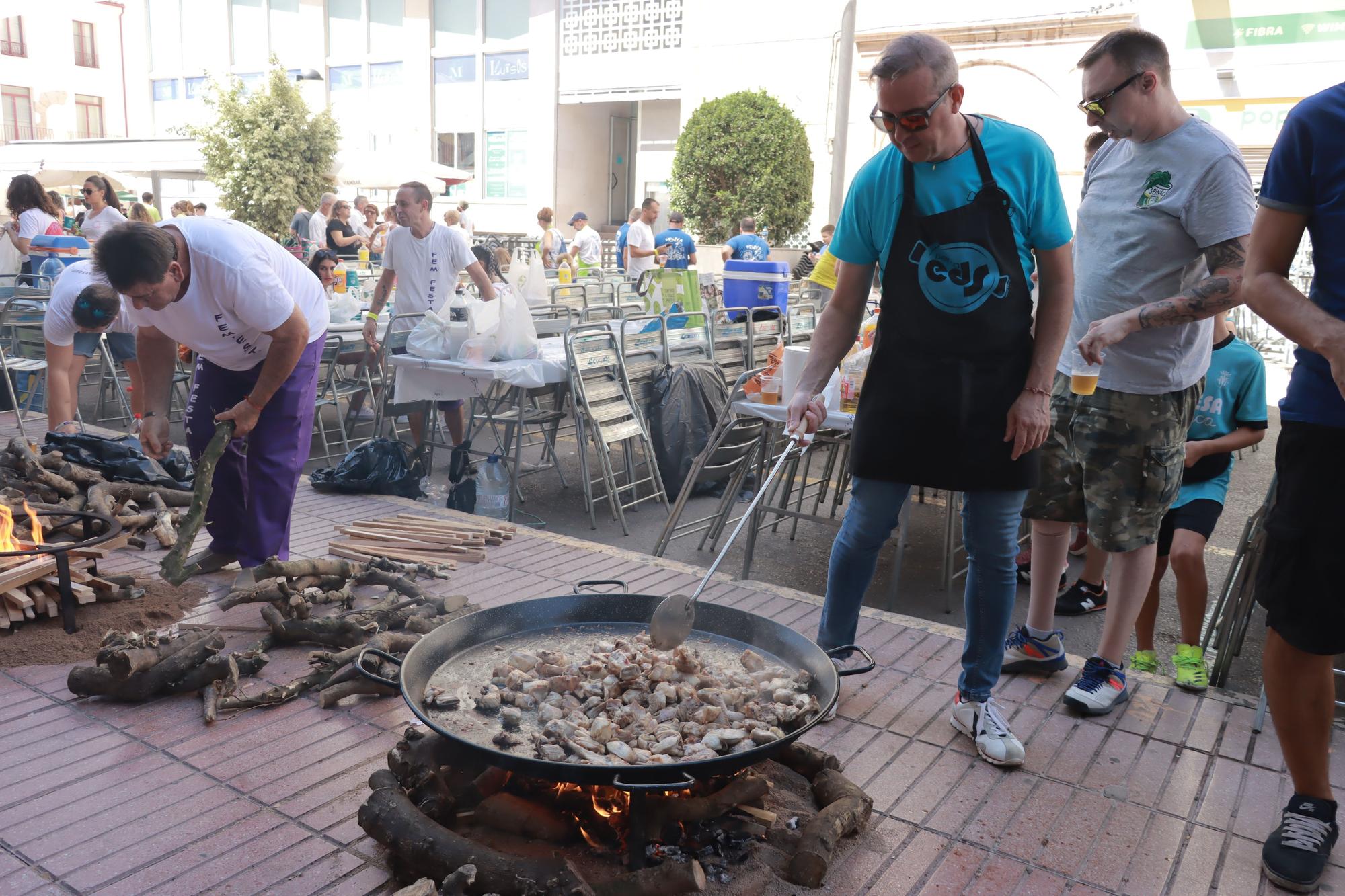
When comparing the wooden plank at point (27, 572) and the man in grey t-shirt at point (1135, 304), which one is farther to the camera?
the wooden plank at point (27, 572)

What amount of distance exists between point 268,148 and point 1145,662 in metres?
20.8

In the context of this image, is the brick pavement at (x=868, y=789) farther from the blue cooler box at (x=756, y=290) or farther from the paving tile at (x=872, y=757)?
the blue cooler box at (x=756, y=290)

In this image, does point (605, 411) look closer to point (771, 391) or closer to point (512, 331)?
point (512, 331)

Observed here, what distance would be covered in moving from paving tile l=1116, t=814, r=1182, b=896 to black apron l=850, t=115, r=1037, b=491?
0.97 meters

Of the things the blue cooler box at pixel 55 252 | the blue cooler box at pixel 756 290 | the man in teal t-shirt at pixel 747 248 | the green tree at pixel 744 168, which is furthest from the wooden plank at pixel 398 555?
the green tree at pixel 744 168

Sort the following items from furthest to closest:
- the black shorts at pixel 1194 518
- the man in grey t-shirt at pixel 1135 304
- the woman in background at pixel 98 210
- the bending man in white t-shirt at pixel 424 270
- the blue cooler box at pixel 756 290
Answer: the woman in background at pixel 98 210
the blue cooler box at pixel 756 290
the bending man in white t-shirt at pixel 424 270
the black shorts at pixel 1194 518
the man in grey t-shirt at pixel 1135 304

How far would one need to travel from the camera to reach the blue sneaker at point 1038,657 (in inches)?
140

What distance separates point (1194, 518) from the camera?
391cm

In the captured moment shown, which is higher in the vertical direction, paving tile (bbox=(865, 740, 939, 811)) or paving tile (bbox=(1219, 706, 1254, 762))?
paving tile (bbox=(1219, 706, 1254, 762))

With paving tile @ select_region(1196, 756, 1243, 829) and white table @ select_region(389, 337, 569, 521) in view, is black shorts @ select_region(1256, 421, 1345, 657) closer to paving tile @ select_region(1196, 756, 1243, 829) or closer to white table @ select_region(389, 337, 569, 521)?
paving tile @ select_region(1196, 756, 1243, 829)

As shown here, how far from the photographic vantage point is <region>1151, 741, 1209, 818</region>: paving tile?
2.73 meters

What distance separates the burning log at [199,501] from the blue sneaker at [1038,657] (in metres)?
3.14

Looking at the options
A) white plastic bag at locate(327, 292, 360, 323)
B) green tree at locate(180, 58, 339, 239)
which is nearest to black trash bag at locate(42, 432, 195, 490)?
white plastic bag at locate(327, 292, 360, 323)

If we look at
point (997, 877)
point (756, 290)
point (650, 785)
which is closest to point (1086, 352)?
point (997, 877)
